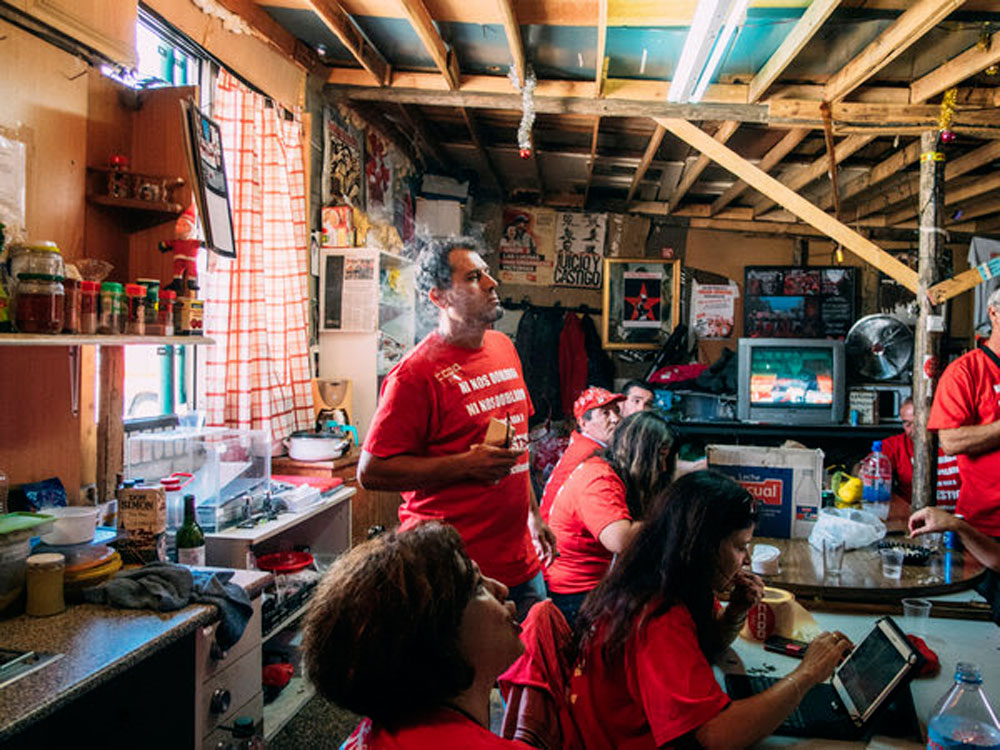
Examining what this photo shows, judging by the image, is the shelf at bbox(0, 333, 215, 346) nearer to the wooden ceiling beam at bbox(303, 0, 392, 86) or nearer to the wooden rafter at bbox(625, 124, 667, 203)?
the wooden ceiling beam at bbox(303, 0, 392, 86)

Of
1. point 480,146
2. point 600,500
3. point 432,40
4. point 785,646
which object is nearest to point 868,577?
point 785,646

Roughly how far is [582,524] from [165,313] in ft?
5.26

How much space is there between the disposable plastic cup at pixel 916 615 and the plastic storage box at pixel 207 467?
2261 millimetres

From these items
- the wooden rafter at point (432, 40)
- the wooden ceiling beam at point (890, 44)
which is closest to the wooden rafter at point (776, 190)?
the wooden ceiling beam at point (890, 44)

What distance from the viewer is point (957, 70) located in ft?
12.3

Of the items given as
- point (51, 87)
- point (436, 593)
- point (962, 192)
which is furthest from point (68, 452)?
point (962, 192)

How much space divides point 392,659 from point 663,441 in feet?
5.83

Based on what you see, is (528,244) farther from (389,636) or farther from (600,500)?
(389,636)

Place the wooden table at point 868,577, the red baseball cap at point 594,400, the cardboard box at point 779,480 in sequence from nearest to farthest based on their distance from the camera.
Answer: the wooden table at point 868,577 → the cardboard box at point 779,480 → the red baseball cap at point 594,400

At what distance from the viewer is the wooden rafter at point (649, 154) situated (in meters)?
5.13

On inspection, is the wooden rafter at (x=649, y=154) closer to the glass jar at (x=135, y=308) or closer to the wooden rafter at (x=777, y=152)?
the wooden rafter at (x=777, y=152)

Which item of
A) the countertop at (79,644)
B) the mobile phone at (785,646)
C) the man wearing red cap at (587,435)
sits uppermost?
the man wearing red cap at (587,435)

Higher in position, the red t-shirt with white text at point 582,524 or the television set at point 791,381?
the television set at point 791,381

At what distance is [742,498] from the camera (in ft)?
5.50
